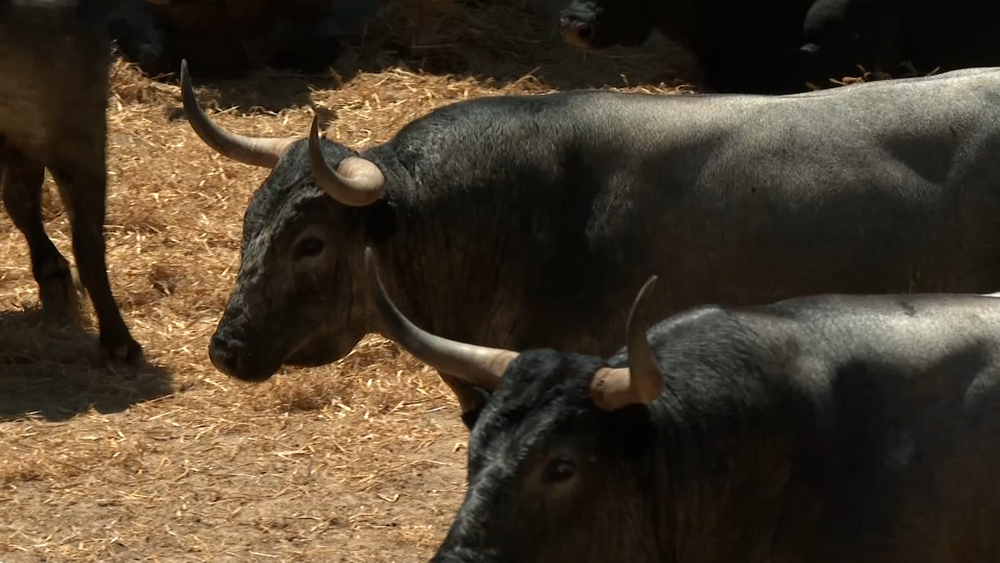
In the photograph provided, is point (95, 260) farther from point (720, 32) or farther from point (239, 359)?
point (720, 32)

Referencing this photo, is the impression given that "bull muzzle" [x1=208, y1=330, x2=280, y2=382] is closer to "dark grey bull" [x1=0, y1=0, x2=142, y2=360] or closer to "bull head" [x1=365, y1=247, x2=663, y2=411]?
"bull head" [x1=365, y1=247, x2=663, y2=411]

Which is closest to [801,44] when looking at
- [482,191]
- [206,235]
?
[206,235]

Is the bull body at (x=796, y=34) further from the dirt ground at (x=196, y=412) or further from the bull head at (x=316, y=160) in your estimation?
the bull head at (x=316, y=160)

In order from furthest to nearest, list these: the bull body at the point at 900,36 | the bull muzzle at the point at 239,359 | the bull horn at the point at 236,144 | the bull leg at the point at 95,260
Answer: the bull body at the point at 900,36 → the bull leg at the point at 95,260 → the bull horn at the point at 236,144 → the bull muzzle at the point at 239,359

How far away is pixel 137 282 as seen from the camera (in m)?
9.88

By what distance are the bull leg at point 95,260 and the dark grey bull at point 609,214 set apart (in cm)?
269

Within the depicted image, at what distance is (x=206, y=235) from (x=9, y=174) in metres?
1.44

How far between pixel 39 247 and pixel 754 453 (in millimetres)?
6262

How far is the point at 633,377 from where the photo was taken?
152 inches

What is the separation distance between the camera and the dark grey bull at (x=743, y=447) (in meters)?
4.05

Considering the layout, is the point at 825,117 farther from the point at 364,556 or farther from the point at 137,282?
the point at 137,282

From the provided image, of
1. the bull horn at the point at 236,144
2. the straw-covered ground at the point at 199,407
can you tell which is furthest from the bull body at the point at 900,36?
the bull horn at the point at 236,144

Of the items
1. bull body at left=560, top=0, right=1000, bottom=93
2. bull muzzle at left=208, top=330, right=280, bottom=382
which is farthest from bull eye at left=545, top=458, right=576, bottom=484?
bull body at left=560, top=0, right=1000, bottom=93

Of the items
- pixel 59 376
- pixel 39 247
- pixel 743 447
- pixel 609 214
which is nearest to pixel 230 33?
pixel 39 247
